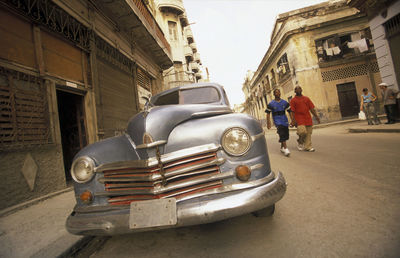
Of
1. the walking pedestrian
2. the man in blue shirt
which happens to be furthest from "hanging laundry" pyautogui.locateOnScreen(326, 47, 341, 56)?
the man in blue shirt

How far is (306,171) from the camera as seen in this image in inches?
124

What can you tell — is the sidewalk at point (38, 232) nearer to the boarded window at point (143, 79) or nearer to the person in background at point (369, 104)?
the boarded window at point (143, 79)

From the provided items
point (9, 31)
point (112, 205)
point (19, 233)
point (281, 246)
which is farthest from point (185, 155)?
point (9, 31)

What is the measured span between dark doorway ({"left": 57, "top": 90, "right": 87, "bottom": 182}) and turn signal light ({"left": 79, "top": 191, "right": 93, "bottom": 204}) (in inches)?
169

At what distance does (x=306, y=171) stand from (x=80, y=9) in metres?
6.71

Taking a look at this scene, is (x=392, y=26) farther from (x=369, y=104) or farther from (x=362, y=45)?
(x=362, y=45)

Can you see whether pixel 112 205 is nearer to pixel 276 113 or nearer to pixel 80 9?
pixel 276 113

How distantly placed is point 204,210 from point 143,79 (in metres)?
9.02

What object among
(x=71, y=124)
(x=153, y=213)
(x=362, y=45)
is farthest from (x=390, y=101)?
(x=362, y=45)

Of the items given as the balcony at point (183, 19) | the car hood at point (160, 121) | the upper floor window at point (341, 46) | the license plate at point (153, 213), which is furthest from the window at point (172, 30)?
the license plate at point (153, 213)

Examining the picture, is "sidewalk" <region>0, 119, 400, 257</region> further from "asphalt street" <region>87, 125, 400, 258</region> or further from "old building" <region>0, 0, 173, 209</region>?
"old building" <region>0, 0, 173, 209</region>

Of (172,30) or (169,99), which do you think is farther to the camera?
(172,30)

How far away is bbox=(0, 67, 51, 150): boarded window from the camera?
3.21 metres

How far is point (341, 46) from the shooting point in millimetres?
15508
